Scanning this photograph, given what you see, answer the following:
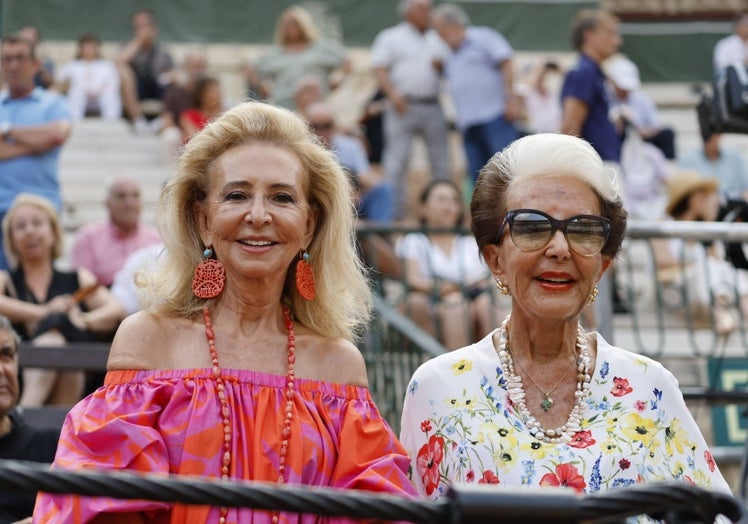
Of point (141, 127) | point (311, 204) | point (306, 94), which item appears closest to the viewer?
point (311, 204)

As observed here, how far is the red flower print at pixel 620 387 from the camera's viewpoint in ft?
12.3

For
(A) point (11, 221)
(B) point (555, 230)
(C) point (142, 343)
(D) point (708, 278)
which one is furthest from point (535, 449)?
(D) point (708, 278)

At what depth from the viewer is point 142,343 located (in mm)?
3576

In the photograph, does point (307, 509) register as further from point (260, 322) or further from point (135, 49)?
point (135, 49)

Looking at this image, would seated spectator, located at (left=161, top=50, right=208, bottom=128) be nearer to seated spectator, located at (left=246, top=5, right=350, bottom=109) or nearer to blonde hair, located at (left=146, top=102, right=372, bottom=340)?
seated spectator, located at (left=246, top=5, right=350, bottom=109)

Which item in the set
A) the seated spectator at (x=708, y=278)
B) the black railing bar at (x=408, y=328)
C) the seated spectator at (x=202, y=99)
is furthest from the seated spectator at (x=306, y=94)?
the seated spectator at (x=708, y=278)

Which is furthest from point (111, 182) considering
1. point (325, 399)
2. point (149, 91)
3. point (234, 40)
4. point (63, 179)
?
point (234, 40)

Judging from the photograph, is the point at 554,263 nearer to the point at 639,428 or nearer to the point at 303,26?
the point at 639,428

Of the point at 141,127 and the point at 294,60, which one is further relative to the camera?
the point at 141,127

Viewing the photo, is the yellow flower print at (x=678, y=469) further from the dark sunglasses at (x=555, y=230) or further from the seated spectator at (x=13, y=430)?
the seated spectator at (x=13, y=430)

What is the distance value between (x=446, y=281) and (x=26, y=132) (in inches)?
122

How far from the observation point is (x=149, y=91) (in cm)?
1653

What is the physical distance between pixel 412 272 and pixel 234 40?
12.0m

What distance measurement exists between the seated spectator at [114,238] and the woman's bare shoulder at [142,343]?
221 inches
